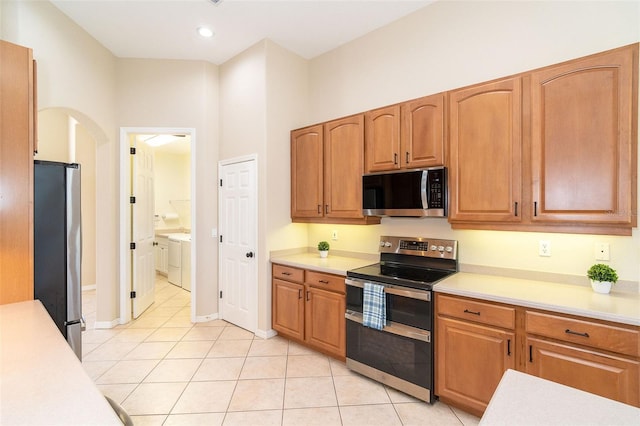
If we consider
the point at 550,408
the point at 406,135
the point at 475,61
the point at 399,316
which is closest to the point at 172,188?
the point at 406,135

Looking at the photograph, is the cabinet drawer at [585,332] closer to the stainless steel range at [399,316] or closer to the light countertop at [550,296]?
the light countertop at [550,296]

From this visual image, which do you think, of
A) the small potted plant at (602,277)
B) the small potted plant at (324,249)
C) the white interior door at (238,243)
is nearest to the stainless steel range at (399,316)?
the small potted plant at (324,249)

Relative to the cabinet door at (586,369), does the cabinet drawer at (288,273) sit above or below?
above

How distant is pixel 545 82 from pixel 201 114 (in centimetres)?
360

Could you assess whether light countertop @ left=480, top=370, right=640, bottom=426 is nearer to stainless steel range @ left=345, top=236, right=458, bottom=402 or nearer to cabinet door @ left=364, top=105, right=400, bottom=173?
stainless steel range @ left=345, top=236, right=458, bottom=402

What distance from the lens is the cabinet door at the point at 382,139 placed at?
264cm

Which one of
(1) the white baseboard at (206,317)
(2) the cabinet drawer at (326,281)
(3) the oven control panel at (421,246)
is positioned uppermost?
(3) the oven control panel at (421,246)

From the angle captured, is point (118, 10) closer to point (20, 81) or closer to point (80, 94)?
point (80, 94)

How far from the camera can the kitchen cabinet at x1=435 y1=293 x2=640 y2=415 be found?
157 centimetres

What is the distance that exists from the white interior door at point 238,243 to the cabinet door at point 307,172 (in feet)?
1.50

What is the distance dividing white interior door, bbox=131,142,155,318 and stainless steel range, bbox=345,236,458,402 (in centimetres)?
296

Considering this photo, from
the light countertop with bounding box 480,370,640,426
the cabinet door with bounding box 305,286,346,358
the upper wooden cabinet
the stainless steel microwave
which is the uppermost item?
the upper wooden cabinet

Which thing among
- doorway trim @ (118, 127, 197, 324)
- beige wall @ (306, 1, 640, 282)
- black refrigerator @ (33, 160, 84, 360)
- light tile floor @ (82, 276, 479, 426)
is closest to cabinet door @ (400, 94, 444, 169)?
beige wall @ (306, 1, 640, 282)

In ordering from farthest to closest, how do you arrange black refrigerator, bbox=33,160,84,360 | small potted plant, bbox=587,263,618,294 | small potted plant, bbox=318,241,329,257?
small potted plant, bbox=318,241,329,257 < black refrigerator, bbox=33,160,84,360 < small potted plant, bbox=587,263,618,294
